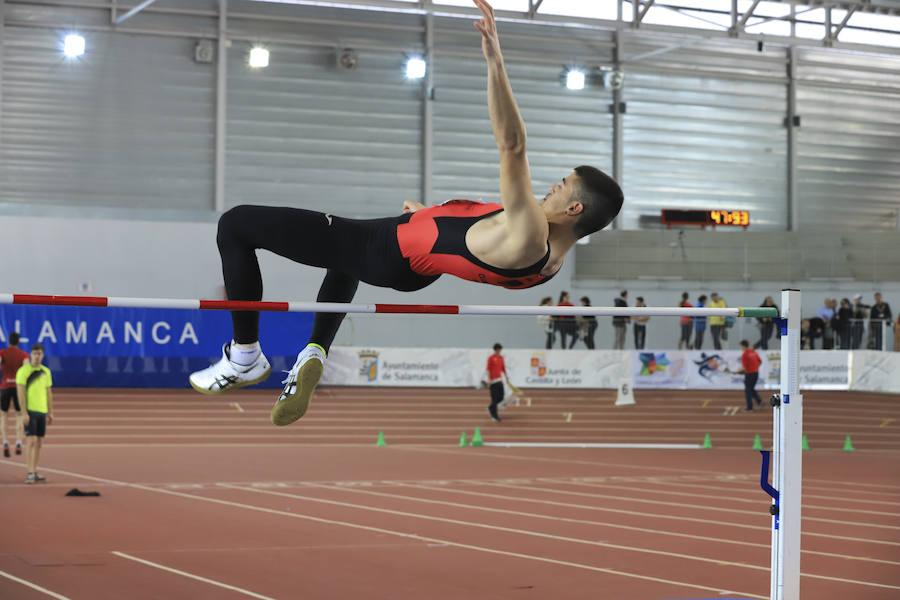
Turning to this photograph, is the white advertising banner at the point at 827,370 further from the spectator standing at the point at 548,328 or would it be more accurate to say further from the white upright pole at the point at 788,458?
→ the white upright pole at the point at 788,458

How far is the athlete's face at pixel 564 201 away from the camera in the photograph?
3510 mm

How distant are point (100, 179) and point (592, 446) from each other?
11039 millimetres

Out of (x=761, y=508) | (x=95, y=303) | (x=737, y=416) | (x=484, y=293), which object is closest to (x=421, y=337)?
(x=484, y=293)

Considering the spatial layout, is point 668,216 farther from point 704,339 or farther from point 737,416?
point 737,416

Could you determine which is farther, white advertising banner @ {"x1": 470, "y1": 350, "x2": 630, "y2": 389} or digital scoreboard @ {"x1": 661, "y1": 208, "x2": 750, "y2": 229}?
digital scoreboard @ {"x1": 661, "y1": 208, "x2": 750, "y2": 229}

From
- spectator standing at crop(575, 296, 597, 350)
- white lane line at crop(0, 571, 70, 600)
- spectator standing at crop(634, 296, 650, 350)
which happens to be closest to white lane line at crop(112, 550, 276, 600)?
white lane line at crop(0, 571, 70, 600)

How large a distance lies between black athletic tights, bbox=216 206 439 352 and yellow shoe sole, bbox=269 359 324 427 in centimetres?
43

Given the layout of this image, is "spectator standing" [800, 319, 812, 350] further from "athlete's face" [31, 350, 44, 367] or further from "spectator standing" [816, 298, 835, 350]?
"athlete's face" [31, 350, 44, 367]

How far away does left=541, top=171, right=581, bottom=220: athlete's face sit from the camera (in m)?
3.51

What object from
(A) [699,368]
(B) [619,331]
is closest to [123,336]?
(B) [619,331]

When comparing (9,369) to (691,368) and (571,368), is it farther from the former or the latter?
(691,368)

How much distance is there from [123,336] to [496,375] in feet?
19.7

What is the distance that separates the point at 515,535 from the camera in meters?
8.42

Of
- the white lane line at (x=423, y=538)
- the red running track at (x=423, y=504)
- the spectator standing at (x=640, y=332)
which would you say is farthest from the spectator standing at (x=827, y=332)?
the white lane line at (x=423, y=538)
